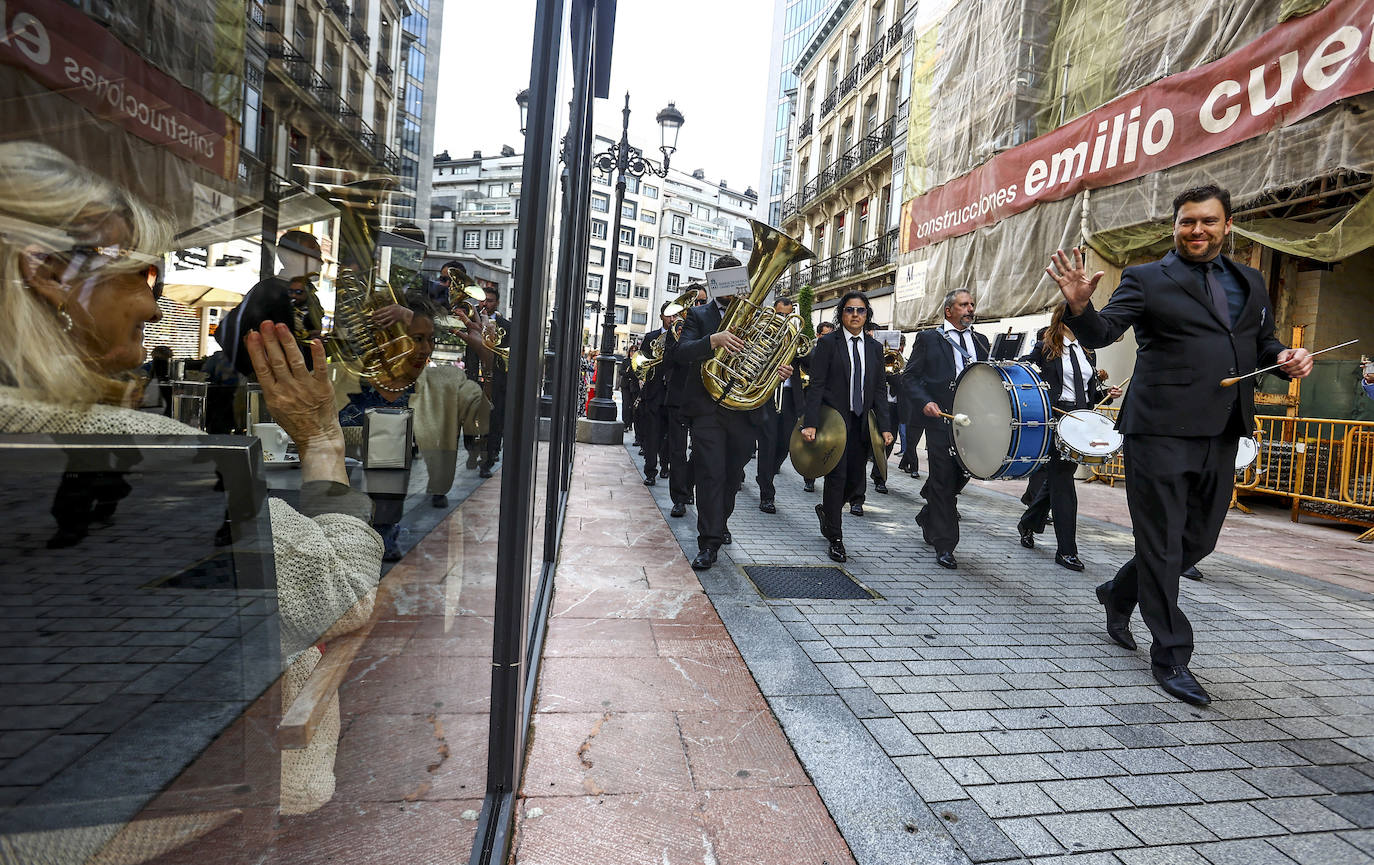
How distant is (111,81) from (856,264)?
25.4 metres

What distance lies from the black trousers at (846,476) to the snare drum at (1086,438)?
1312 mm

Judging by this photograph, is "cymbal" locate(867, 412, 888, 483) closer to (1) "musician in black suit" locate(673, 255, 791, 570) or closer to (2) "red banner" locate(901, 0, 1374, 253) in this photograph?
(1) "musician in black suit" locate(673, 255, 791, 570)

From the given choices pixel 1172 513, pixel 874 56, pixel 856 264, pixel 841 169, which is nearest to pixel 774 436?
pixel 1172 513

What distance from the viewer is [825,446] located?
561 cm

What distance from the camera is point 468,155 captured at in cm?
135

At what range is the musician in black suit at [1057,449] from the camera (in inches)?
209

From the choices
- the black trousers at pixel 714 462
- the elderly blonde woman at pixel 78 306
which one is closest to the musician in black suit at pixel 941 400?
the black trousers at pixel 714 462

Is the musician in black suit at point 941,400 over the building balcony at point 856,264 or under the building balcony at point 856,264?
under

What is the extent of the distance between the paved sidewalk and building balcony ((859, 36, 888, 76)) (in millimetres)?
24935

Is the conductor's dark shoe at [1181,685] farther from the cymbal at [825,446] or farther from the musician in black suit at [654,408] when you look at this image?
the musician in black suit at [654,408]

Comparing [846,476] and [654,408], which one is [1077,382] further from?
[654,408]

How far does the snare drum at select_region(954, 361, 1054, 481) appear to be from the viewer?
4.74 m

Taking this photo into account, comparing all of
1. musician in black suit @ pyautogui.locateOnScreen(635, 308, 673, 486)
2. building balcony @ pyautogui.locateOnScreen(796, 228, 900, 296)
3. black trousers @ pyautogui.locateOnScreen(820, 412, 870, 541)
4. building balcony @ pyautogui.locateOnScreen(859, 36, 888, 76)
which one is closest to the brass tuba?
black trousers @ pyautogui.locateOnScreen(820, 412, 870, 541)

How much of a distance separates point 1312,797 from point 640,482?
6.87m
